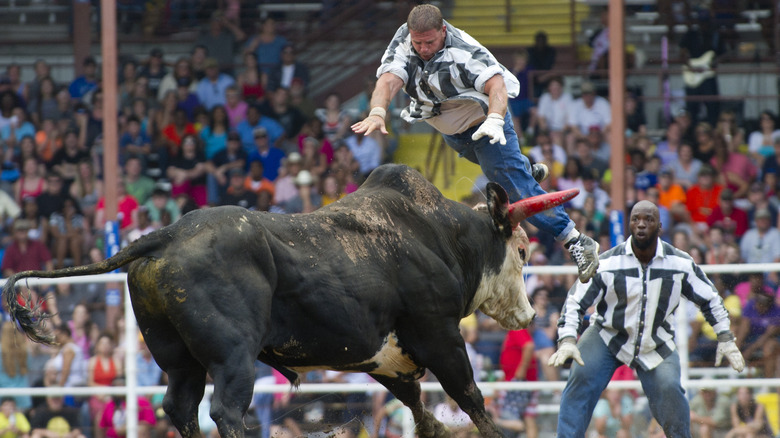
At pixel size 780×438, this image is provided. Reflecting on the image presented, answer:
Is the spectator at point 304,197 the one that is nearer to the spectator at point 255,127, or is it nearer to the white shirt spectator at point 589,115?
the spectator at point 255,127

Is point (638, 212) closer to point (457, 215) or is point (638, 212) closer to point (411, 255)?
point (457, 215)

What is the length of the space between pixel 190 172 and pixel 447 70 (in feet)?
25.7

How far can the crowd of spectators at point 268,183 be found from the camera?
8.63 meters

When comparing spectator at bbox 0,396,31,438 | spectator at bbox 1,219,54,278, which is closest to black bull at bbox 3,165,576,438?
spectator at bbox 0,396,31,438

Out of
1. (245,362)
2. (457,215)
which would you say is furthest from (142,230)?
(245,362)

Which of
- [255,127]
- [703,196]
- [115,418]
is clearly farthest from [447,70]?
[255,127]

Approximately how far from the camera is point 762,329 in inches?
322

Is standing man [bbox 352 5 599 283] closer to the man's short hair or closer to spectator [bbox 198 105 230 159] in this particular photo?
the man's short hair

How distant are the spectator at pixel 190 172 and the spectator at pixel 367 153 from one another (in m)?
1.87

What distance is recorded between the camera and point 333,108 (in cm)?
1380

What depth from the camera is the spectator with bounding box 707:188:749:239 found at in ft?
38.2

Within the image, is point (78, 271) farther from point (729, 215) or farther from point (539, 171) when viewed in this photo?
point (729, 215)

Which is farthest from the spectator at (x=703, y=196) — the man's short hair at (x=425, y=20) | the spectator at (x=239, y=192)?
the man's short hair at (x=425, y=20)

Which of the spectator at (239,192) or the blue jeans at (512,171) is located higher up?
the blue jeans at (512,171)
